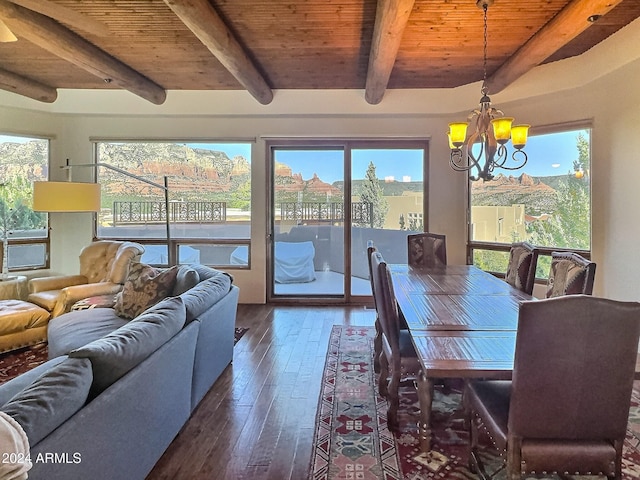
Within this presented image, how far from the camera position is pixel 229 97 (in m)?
5.37

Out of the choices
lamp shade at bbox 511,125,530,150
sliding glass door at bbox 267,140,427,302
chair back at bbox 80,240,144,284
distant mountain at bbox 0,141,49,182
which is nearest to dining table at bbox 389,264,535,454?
lamp shade at bbox 511,125,530,150

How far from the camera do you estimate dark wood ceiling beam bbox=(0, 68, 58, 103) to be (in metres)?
4.66

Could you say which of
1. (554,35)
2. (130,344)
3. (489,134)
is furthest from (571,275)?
(130,344)

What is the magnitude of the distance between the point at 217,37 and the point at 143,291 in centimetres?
216

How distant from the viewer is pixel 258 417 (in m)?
2.56

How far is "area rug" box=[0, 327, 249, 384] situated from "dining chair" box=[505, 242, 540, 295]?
13.5 feet

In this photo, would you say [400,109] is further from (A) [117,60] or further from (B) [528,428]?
(B) [528,428]

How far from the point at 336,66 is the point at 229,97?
5.59ft

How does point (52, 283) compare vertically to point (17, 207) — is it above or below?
below

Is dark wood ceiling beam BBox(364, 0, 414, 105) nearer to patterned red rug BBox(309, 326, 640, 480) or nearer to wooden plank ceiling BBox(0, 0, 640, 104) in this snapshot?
wooden plank ceiling BBox(0, 0, 640, 104)

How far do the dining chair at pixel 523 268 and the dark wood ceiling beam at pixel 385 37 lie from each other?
2.02m

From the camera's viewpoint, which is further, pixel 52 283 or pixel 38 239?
pixel 38 239

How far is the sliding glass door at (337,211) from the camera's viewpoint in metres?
5.66

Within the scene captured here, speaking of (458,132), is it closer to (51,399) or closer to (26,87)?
(51,399)
